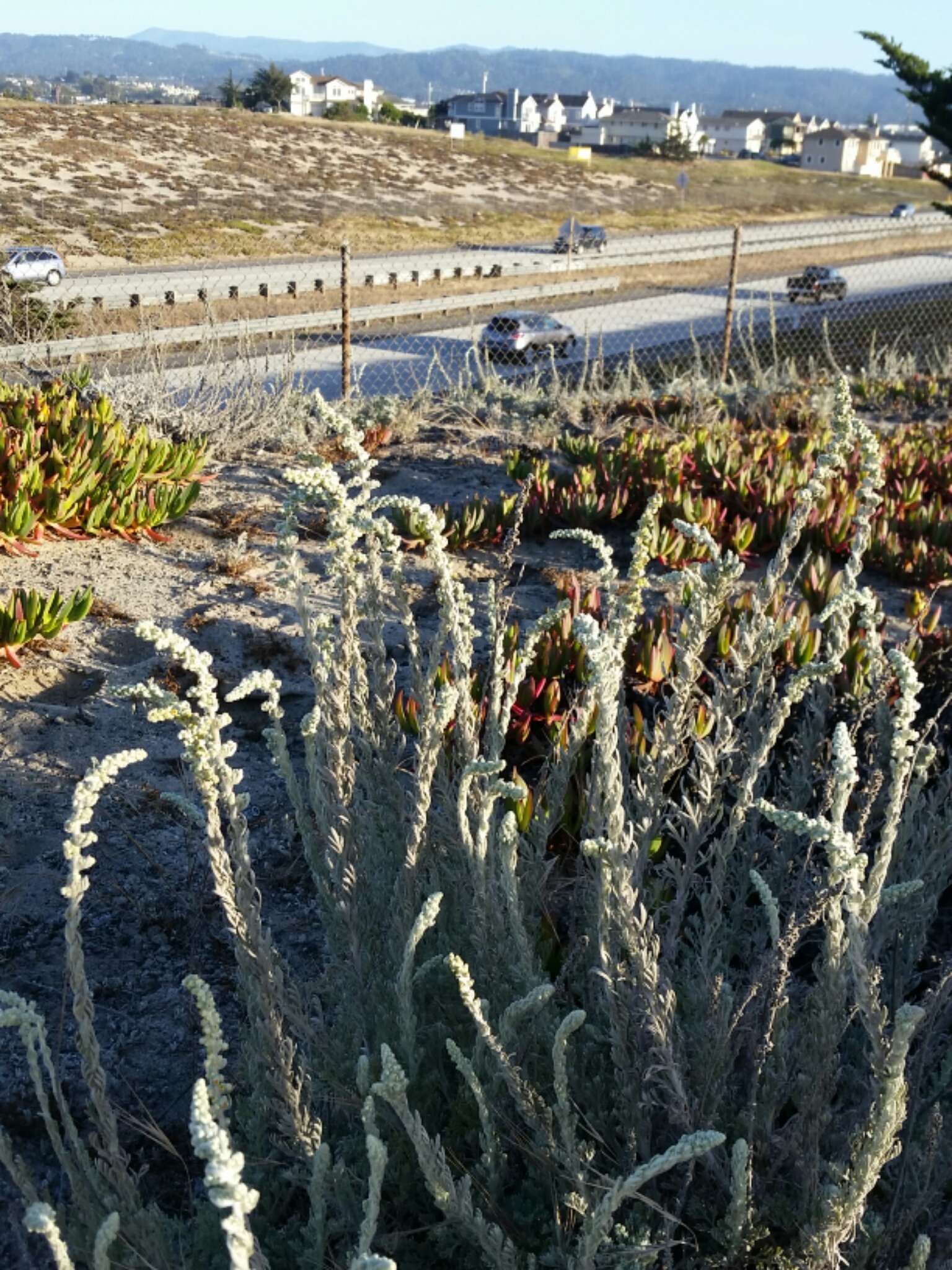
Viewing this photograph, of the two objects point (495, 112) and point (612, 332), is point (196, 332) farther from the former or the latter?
point (495, 112)

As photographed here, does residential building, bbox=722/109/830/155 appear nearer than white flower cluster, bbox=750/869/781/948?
No

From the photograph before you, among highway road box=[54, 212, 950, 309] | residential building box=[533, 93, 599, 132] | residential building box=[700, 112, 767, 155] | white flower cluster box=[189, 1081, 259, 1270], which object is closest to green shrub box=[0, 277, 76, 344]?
highway road box=[54, 212, 950, 309]

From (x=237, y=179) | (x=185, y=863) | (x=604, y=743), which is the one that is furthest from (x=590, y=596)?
(x=237, y=179)

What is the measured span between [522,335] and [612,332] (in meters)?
4.42

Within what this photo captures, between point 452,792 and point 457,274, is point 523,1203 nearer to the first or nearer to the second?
point 452,792

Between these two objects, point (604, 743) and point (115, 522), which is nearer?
point (604, 743)

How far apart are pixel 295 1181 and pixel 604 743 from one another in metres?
0.97

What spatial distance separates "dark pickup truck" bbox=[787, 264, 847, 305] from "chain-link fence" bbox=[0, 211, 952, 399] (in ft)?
0.29

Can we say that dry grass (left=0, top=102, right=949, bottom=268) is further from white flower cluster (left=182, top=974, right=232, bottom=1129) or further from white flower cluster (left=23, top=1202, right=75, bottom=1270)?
white flower cluster (left=23, top=1202, right=75, bottom=1270)

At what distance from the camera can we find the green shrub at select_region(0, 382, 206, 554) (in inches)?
213

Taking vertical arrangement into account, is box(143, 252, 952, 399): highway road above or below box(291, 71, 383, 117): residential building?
below

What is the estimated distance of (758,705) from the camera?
3264mm

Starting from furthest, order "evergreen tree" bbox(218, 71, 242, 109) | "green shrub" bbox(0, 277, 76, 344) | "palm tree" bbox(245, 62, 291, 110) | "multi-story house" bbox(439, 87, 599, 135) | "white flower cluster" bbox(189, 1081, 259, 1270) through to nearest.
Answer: "multi-story house" bbox(439, 87, 599, 135) → "palm tree" bbox(245, 62, 291, 110) → "evergreen tree" bbox(218, 71, 242, 109) → "green shrub" bbox(0, 277, 76, 344) → "white flower cluster" bbox(189, 1081, 259, 1270)

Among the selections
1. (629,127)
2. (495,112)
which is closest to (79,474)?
(629,127)
